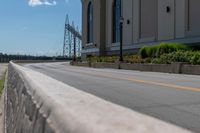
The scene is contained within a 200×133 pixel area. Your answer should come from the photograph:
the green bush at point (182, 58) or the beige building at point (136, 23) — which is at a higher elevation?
the beige building at point (136, 23)

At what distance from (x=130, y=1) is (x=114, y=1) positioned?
10306 millimetres

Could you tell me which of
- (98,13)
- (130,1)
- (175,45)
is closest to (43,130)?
(175,45)

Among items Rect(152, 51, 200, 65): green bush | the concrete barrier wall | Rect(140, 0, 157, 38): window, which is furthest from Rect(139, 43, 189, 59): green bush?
the concrete barrier wall

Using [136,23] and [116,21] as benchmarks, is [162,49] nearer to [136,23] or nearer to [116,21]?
[136,23]

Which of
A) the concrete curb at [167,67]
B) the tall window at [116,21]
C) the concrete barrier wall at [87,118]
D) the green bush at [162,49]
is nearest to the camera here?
the concrete barrier wall at [87,118]

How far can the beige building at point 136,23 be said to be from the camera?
165ft

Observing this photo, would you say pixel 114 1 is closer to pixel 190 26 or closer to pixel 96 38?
pixel 96 38

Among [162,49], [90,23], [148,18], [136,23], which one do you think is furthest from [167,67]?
[90,23]

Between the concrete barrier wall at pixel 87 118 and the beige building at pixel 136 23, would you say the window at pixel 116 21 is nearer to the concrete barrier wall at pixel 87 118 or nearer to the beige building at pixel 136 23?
the beige building at pixel 136 23

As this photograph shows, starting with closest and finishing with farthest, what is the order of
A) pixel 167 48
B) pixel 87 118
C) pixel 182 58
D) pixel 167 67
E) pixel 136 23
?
pixel 87 118
pixel 167 67
pixel 182 58
pixel 167 48
pixel 136 23

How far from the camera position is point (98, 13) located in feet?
282

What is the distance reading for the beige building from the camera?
50250 millimetres

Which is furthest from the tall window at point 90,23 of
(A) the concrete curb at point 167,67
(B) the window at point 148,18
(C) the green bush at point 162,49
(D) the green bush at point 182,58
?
(D) the green bush at point 182,58

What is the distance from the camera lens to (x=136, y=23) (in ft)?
218
